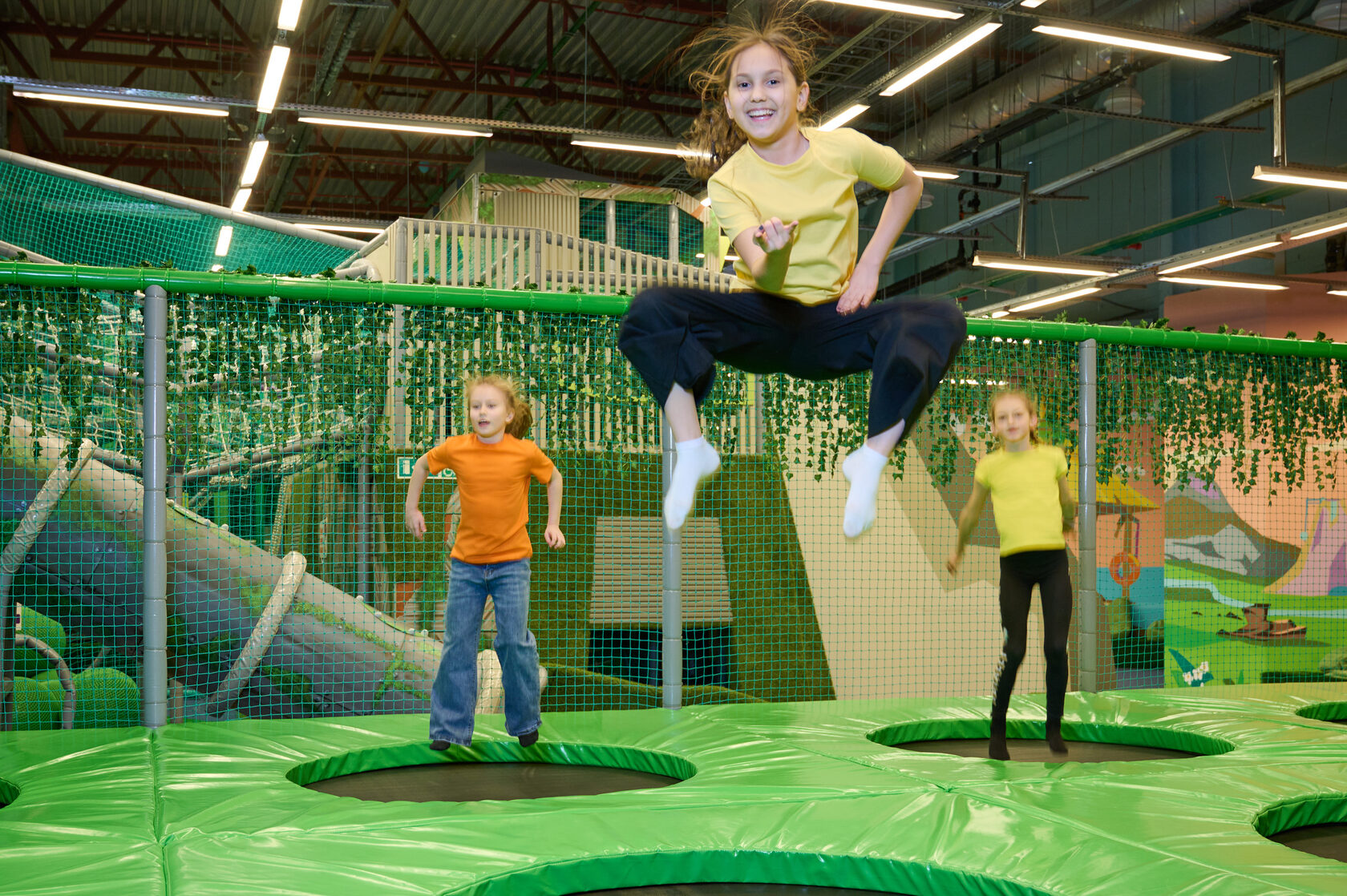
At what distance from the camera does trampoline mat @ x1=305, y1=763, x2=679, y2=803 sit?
11.0 feet

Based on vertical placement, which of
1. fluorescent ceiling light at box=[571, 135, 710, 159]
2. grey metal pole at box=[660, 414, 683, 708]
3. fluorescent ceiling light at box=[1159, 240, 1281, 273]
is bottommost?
grey metal pole at box=[660, 414, 683, 708]

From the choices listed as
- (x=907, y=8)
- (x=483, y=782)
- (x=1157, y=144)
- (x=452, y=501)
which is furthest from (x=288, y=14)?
(x=1157, y=144)

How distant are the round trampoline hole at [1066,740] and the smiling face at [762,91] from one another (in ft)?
8.85

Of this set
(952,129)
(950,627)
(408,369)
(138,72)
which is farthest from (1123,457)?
(138,72)

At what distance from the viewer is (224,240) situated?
778 cm

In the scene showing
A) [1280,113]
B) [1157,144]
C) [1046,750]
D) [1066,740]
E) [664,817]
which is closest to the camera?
[664,817]

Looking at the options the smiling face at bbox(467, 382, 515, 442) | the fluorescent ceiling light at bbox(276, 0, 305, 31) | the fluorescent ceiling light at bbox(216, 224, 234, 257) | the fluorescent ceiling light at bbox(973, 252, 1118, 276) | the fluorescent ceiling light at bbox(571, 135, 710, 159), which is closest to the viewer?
the smiling face at bbox(467, 382, 515, 442)

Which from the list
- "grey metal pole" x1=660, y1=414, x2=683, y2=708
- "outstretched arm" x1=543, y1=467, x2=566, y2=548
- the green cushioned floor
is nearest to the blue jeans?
"outstretched arm" x1=543, y1=467, x2=566, y2=548

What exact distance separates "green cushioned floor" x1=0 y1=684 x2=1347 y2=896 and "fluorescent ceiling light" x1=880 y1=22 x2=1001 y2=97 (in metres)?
4.45

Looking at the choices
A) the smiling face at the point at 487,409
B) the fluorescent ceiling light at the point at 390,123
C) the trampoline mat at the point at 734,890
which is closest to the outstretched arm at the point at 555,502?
the smiling face at the point at 487,409

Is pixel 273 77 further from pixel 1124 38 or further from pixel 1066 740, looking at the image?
pixel 1066 740

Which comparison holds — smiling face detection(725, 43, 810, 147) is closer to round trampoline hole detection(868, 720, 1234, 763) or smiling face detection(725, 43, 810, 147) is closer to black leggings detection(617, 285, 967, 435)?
black leggings detection(617, 285, 967, 435)

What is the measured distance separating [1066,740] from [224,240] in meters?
6.48

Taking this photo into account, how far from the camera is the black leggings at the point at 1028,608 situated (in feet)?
12.0
